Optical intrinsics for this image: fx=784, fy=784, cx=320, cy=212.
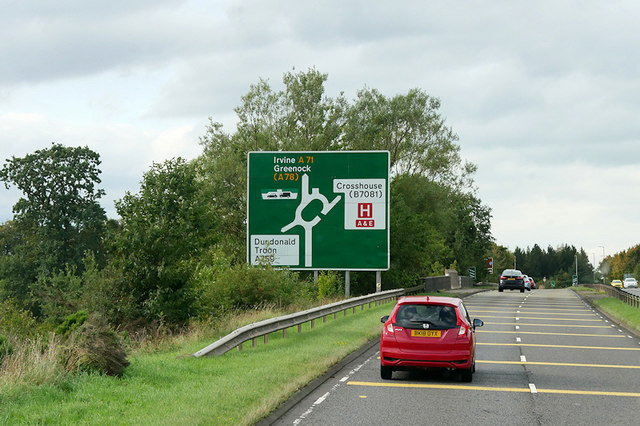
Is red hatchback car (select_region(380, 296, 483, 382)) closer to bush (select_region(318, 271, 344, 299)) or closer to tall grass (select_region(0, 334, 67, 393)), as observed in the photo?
tall grass (select_region(0, 334, 67, 393))

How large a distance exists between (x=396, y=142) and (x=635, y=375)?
157ft

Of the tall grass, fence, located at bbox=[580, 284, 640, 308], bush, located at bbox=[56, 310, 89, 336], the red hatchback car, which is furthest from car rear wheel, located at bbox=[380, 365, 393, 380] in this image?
fence, located at bbox=[580, 284, 640, 308]

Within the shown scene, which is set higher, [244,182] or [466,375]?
[244,182]

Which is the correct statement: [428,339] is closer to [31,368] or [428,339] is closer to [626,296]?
[31,368]

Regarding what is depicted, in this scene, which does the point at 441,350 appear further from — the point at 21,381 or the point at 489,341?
the point at 489,341

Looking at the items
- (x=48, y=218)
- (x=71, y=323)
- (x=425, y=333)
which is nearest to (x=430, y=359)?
(x=425, y=333)

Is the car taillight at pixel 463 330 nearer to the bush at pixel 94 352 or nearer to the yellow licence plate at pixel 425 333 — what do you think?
the yellow licence plate at pixel 425 333

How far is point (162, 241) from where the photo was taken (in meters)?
25.0

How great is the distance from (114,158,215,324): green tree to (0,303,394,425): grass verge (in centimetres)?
828

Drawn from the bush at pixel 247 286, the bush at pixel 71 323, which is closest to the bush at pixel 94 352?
the bush at pixel 71 323

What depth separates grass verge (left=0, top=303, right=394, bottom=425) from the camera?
30.7 ft

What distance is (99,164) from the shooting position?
65.1 meters

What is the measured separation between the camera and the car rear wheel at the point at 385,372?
14297 mm

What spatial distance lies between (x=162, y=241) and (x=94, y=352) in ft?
42.6
